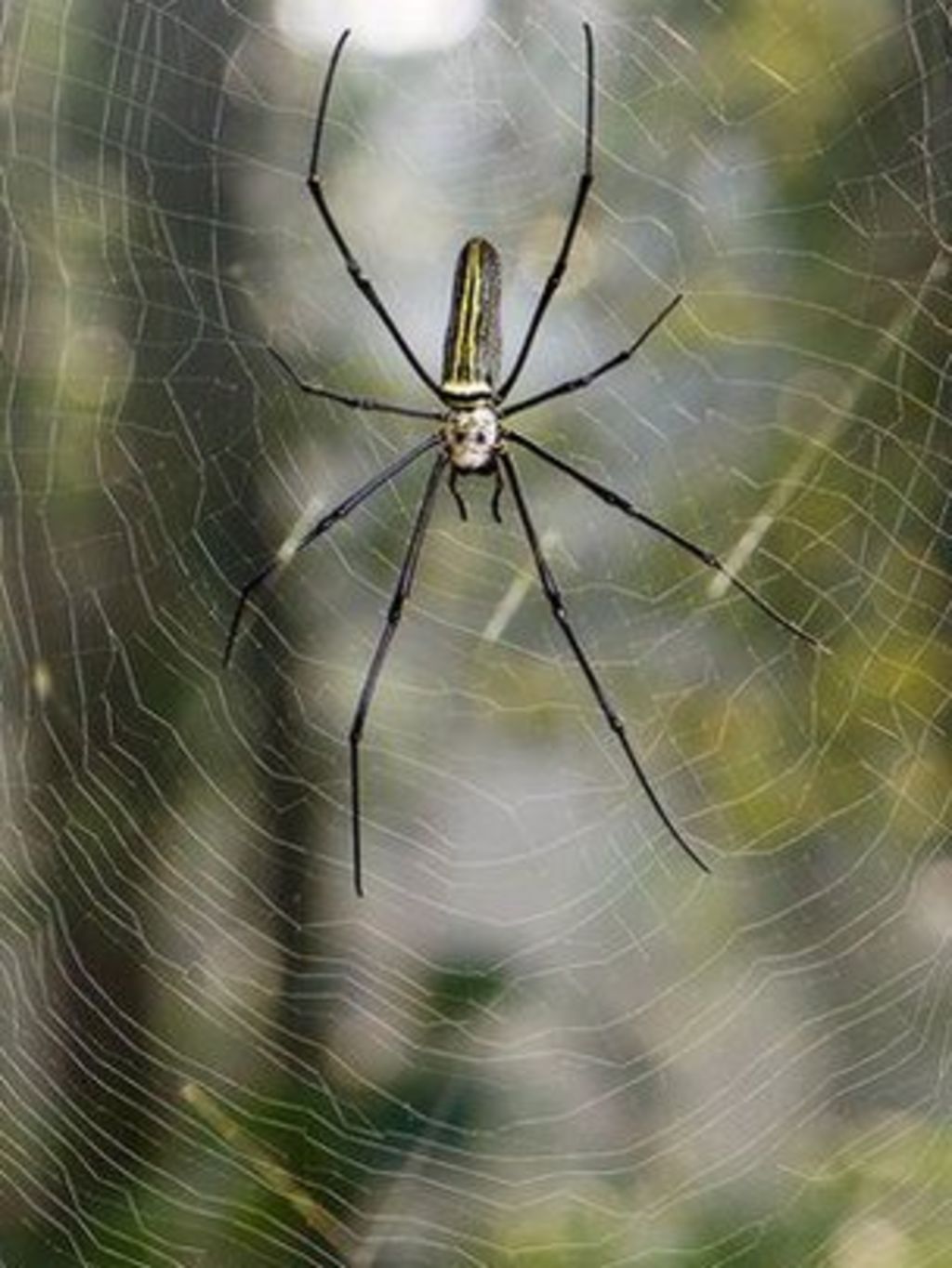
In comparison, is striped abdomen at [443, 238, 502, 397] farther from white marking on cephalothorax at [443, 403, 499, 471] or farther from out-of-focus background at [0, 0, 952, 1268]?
out-of-focus background at [0, 0, 952, 1268]

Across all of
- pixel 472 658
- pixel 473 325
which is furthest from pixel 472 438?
pixel 472 658

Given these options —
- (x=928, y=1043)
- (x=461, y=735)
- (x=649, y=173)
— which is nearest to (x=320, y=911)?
(x=461, y=735)

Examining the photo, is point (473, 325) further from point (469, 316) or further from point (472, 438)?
point (472, 438)

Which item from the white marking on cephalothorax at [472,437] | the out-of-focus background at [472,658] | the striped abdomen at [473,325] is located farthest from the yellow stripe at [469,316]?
the out-of-focus background at [472,658]

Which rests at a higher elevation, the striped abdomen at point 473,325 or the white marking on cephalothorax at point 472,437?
the white marking on cephalothorax at point 472,437

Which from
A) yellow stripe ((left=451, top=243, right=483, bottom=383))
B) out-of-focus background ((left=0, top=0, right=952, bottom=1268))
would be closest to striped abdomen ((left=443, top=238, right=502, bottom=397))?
yellow stripe ((left=451, top=243, right=483, bottom=383))

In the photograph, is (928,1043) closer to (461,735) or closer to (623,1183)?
(623,1183)

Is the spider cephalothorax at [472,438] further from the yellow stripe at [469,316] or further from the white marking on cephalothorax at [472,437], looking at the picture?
the yellow stripe at [469,316]
